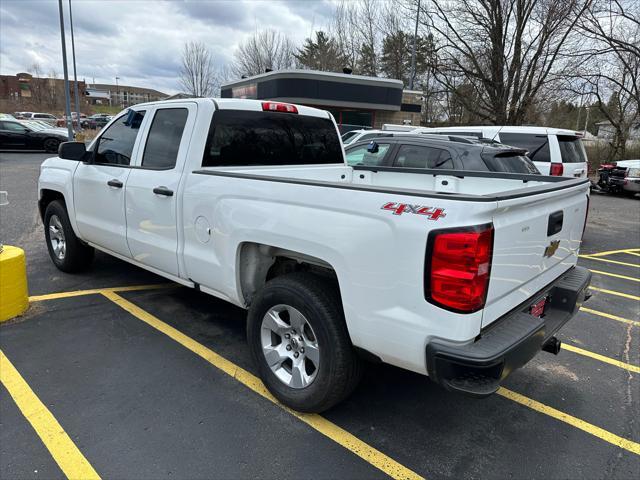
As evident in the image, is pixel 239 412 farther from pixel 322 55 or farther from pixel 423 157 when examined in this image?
pixel 322 55

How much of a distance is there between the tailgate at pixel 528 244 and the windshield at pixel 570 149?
7.49 meters

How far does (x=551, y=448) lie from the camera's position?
267 centimetres

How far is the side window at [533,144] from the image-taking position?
9.66 metres

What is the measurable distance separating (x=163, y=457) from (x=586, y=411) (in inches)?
109

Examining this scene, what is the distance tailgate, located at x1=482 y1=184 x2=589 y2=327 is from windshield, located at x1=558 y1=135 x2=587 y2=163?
7.49 meters

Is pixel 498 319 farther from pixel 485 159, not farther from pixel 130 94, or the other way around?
pixel 130 94

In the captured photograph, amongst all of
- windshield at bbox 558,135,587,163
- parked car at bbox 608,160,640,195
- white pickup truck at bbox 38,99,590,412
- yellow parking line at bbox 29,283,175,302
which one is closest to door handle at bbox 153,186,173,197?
white pickup truck at bbox 38,99,590,412

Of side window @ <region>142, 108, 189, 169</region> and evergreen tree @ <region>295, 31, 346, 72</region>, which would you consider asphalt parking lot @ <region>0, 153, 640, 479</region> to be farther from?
evergreen tree @ <region>295, 31, 346, 72</region>

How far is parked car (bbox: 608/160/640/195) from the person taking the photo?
15.4 metres

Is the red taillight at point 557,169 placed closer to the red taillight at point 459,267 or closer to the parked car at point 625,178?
the parked car at point 625,178

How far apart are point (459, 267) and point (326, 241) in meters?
0.74

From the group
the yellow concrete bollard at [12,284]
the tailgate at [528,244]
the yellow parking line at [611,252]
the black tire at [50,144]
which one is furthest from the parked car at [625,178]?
the black tire at [50,144]

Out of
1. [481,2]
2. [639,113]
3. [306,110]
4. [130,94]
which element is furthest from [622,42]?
[130,94]

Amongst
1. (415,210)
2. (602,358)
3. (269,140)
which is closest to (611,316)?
(602,358)
